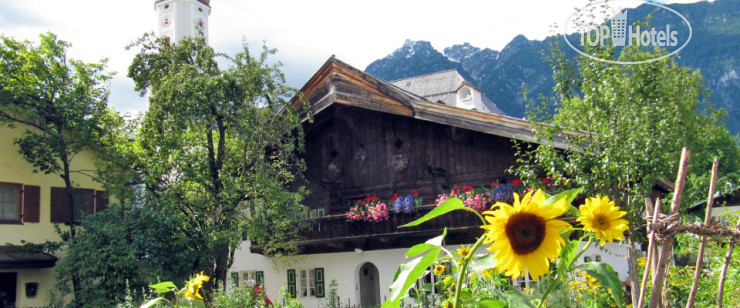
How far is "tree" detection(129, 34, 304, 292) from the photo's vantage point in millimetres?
15539

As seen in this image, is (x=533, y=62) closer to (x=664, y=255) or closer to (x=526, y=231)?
(x=664, y=255)

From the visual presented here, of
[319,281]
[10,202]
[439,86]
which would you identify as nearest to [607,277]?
[319,281]

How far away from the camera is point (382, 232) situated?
55.4 feet

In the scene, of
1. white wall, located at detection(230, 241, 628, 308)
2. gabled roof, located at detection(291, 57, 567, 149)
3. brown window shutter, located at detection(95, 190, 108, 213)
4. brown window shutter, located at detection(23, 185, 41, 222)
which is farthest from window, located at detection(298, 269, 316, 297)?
brown window shutter, located at detection(23, 185, 41, 222)

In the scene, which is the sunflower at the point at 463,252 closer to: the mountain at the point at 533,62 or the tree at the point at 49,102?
the tree at the point at 49,102

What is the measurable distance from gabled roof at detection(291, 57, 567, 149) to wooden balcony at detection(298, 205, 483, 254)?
231 centimetres

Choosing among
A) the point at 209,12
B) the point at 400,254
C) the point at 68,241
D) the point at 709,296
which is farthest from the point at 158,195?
the point at 209,12

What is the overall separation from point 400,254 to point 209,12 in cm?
5719

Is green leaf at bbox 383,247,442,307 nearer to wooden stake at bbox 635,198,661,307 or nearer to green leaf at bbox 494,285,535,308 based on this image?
green leaf at bbox 494,285,535,308

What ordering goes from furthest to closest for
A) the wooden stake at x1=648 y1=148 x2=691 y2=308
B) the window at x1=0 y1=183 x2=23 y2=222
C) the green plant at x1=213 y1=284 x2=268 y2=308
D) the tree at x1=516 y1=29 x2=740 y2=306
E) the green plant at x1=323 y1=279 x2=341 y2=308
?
the green plant at x1=323 y1=279 x2=341 y2=308 < the window at x1=0 y1=183 x2=23 y2=222 < the green plant at x1=213 y1=284 x2=268 y2=308 < the tree at x1=516 y1=29 x2=740 y2=306 < the wooden stake at x1=648 y1=148 x2=691 y2=308

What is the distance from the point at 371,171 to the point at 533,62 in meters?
126

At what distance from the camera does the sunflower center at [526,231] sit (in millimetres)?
1899

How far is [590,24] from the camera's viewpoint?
11.1m

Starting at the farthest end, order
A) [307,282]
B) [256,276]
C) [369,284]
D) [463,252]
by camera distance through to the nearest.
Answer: [256,276] → [369,284] → [307,282] → [463,252]
